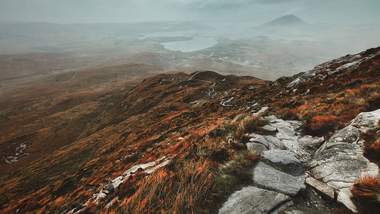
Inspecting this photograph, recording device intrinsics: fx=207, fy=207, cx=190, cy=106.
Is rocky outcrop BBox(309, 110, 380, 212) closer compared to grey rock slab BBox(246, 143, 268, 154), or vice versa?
rocky outcrop BBox(309, 110, 380, 212)

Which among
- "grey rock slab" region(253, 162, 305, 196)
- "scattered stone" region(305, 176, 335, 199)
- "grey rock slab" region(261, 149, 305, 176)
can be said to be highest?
"scattered stone" region(305, 176, 335, 199)

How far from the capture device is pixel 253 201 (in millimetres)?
4457

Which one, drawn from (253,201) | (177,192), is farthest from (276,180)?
(177,192)

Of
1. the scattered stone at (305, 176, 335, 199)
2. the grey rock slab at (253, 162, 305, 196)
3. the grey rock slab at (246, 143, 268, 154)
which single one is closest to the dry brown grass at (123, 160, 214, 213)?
the grey rock slab at (253, 162, 305, 196)

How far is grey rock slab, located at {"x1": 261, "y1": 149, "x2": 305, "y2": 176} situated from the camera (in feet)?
19.0

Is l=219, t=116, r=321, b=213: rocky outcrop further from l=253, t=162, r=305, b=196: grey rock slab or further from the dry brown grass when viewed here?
the dry brown grass

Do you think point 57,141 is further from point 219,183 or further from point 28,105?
point 28,105

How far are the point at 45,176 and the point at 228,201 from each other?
121 feet

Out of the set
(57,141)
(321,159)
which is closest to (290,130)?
(321,159)

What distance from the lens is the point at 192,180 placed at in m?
4.90

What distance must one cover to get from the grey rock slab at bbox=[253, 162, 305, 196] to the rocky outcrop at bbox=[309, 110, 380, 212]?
615 mm

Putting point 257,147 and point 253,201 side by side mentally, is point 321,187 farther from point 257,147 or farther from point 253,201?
point 257,147

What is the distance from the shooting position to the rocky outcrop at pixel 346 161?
15.3 feet

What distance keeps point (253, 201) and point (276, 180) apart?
1.10m
